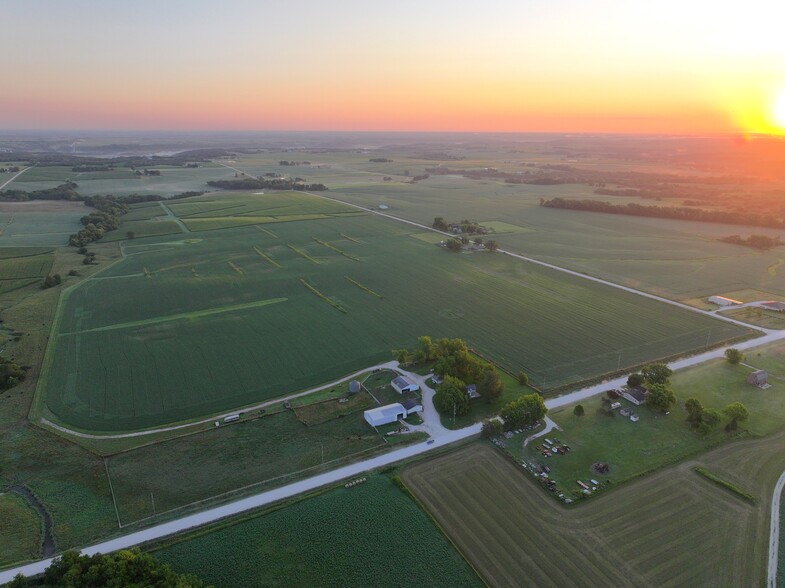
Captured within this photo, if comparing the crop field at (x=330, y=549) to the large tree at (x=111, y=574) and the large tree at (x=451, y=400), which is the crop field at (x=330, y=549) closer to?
the large tree at (x=111, y=574)

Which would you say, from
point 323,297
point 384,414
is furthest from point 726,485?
point 323,297

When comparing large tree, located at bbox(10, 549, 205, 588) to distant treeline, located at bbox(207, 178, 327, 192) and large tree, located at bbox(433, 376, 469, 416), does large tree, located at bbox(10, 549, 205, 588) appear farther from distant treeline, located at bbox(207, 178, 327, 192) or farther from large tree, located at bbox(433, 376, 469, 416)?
distant treeline, located at bbox(207, 178, 327, 192)

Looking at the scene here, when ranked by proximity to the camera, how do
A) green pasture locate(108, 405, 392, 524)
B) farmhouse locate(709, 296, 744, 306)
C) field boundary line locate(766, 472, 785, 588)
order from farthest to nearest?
1. farmhouse locate(709, 296, 744, 306)
2. green pasture locate(108, 405, 392, 524)
3. field boundary line locate(766, 472, 785, 588)

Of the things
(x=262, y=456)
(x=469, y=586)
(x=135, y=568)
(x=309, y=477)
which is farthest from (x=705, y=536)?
(x=135, y=568)

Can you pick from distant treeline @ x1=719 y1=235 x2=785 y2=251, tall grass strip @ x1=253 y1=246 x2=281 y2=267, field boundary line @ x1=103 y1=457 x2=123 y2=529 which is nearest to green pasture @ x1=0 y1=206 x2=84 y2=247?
tall grass strip @ x1=253 y1=246 x2=281 y2=267

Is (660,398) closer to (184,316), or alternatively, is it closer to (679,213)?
(184,316)

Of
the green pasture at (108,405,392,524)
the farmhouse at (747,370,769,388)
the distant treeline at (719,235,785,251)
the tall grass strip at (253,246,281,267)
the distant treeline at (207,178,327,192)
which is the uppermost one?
the distant treeline at (207,178,327,192)

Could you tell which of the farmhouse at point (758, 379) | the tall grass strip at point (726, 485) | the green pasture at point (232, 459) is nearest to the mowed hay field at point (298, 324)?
the green pasture at point (232, 459)

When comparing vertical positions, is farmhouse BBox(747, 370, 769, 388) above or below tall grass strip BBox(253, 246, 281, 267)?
below
